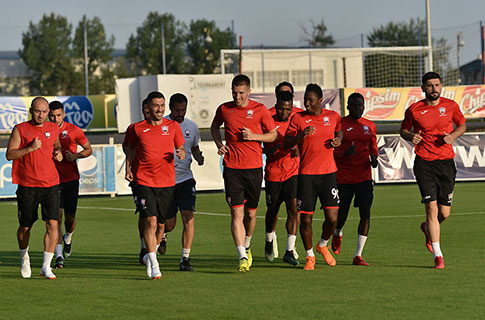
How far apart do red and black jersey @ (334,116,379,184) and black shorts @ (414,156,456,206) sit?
2.78 feet

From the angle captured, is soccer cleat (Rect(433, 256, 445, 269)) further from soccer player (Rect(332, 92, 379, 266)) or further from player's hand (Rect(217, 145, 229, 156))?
player's hand (Rect(217, 145, 229, 156))

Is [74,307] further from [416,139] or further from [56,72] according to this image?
[56,72]

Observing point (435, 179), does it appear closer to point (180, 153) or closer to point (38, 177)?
point (180, 153)

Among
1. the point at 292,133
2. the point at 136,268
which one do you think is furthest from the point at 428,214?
the point at 136,268

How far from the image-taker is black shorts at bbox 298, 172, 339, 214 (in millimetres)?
11492

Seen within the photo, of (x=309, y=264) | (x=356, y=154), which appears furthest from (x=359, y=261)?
(x=356, y=154)

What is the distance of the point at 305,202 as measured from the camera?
1151 cm

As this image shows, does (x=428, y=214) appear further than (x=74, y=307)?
Yes

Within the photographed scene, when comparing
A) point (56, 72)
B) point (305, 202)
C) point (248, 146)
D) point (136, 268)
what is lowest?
point (136, 268)

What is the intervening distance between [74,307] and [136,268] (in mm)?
3135

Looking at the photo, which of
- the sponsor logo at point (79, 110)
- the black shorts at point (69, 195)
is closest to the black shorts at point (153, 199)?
the black shorts at point (69, 195)

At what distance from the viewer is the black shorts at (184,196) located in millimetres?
12141

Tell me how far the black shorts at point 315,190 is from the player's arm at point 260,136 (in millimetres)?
617

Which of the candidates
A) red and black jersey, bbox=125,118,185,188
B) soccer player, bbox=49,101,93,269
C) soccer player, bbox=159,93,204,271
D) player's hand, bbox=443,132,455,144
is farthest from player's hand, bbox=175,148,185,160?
player's hand, bbox=443,132,455,144
